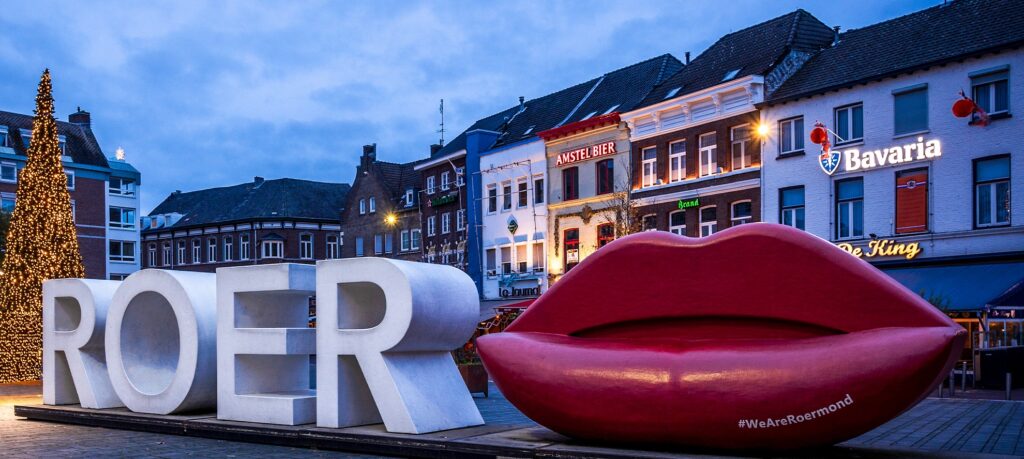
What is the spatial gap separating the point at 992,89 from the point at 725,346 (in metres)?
21.4

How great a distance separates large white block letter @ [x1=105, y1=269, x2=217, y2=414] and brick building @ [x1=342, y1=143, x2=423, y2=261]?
3984 centimetres

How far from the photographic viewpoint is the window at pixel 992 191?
27.1 meters

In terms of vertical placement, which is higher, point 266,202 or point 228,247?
point 266,202

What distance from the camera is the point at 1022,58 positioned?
1051 inches

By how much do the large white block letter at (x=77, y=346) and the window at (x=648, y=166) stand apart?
81.4 ft

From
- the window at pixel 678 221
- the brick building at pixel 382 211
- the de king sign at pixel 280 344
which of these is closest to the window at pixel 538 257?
the window at pixel 678 221

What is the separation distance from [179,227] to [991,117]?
66.6m

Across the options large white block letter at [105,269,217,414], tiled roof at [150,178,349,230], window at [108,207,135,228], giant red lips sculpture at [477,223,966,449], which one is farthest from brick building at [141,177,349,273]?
giant red lips sculpture at [477,223,966,449]

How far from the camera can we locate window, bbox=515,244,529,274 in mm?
45469

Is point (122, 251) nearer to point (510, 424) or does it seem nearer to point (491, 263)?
point (491, 263)

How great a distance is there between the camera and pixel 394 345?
1245 cm

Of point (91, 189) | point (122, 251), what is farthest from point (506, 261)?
point (122, 251)

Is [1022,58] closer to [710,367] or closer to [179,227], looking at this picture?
[710,367]

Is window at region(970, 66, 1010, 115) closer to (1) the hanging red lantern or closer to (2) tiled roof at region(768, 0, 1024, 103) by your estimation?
(2) tiled roof at region(768, 0, 1024, 103)
